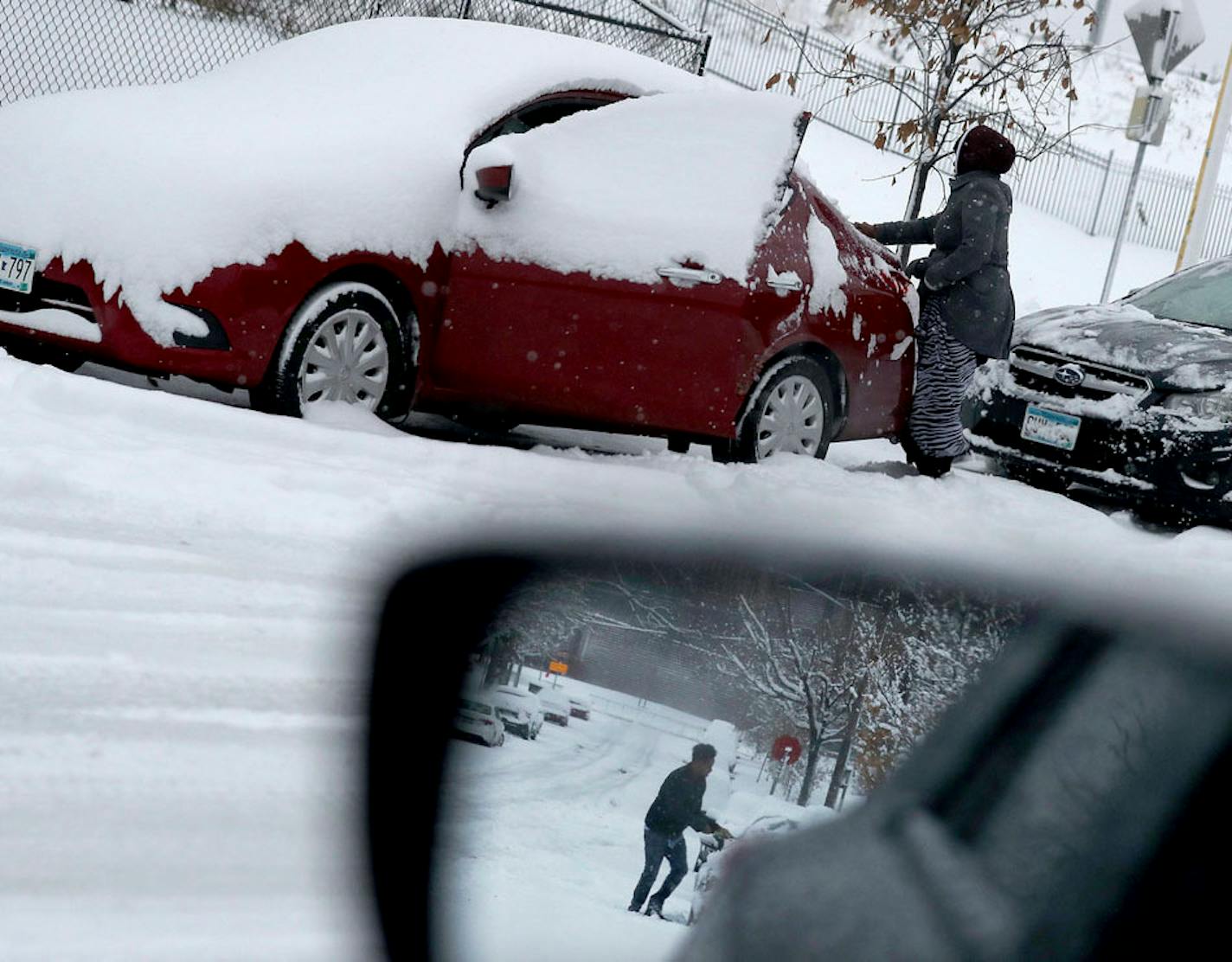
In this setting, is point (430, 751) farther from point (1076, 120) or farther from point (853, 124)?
point (1076, 120)

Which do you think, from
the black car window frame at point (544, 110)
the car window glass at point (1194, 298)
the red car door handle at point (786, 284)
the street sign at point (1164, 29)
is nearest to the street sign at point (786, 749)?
the black car window frame at point (544, 110)

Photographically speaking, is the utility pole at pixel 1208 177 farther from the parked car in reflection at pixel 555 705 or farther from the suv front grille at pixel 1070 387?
the parked car in reflection at pixel 555 705

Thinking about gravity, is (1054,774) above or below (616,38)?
below

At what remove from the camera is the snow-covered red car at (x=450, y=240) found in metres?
5.66

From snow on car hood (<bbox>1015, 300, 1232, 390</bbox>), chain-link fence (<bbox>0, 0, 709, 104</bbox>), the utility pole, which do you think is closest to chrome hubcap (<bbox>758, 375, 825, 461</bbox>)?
snow on car hood (<bbox>1015, 300, 1232, 390</bbox>)

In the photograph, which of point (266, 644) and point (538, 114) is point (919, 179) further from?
point (266, 644)

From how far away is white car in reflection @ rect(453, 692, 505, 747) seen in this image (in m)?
1.23

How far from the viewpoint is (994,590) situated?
1.08 m

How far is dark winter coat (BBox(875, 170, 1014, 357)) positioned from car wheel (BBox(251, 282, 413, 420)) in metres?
3.03

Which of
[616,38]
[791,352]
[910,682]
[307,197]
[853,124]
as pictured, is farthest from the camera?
[853,124]

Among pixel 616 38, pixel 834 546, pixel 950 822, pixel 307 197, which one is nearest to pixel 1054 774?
pixel 950 822

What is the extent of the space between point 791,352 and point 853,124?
865 inches

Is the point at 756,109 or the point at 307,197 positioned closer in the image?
the point at 307,197

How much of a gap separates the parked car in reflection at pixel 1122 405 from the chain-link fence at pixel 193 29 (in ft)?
17.6
